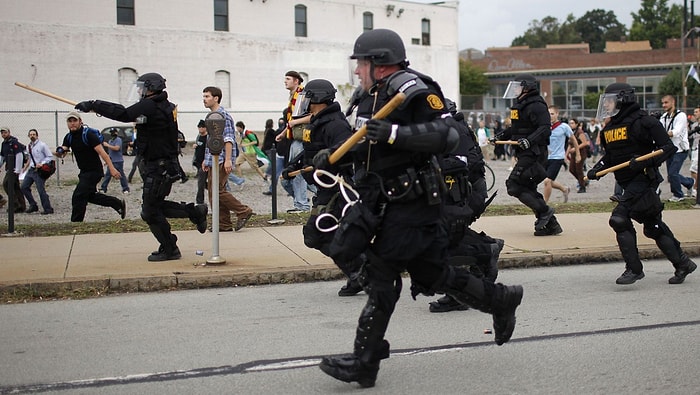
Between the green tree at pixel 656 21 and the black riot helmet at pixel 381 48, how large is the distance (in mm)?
100243

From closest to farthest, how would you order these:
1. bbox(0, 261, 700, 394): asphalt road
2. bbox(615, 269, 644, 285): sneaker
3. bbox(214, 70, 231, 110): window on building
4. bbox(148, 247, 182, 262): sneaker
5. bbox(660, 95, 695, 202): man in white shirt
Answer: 1. bbox(0, 261, 700, 394): asphalt road
2. bbox(615, 269, 644, 285): sneaker
3. bbox(148, 247, 182, 262): sneaker
4. bbox(660, 95, 695, 202): man in white shirt
5. bbox(214, 70, 231, 110): window on building

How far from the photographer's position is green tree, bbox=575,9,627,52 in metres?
123

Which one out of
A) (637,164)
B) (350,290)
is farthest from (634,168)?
(350,290)

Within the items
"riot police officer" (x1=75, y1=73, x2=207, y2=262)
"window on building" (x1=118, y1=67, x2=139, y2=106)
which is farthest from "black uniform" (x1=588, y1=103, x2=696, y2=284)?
"window on building" (x1=118, y1=67, x2=139, y2=106)

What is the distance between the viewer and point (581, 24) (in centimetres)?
12488

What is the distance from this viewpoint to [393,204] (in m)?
4.73

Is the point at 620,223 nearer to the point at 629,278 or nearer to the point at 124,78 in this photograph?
the point at 629,278

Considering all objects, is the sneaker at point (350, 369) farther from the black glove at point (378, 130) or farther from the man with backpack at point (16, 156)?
the man with backpack at point (16, 156)

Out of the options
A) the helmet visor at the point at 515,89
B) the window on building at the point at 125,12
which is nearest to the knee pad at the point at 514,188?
the helmet visor at the point at 515,89

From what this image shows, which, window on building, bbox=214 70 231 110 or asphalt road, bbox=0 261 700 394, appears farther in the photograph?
window on building, bbox=214 70 231 110

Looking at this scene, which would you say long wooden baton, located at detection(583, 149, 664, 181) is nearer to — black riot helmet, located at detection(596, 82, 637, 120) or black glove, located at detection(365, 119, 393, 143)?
black riot helmet, located at detection(596, 82, 637, 120)

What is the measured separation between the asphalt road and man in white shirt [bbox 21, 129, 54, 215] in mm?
8905

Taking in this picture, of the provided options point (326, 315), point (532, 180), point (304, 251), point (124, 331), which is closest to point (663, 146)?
point (532, 180)

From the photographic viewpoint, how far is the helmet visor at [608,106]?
7.64 meters
